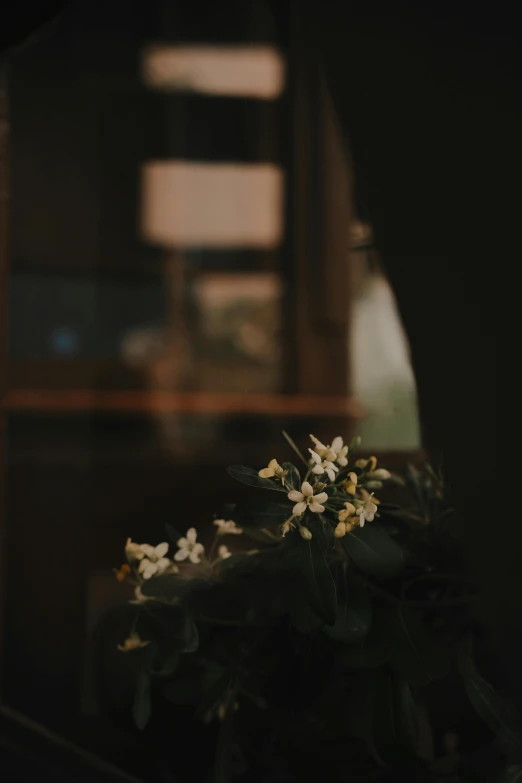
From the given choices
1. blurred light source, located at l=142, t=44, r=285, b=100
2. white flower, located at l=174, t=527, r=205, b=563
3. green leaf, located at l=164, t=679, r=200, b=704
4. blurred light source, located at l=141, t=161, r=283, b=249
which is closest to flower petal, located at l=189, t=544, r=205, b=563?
white flower, located at l=174, t=527, r=205, b=563

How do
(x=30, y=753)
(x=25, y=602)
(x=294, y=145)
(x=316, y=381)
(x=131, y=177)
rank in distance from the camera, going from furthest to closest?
(x=131, y=177)
(x=316, y=381)
(x=294, y=145)
(x=25, y=602)
(x=30, y=753)

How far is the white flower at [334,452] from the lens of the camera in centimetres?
60

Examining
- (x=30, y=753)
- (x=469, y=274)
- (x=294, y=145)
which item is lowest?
(x=30, y=753)

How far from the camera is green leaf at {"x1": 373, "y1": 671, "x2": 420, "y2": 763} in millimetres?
596

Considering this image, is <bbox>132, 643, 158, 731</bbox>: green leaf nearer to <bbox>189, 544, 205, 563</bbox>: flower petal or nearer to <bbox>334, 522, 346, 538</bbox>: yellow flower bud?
<bbox>189, 544, 205, 563</bbox>: flower petal

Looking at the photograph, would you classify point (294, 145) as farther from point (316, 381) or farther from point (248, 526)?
point (248, 526)

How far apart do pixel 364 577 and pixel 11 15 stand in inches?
23.8

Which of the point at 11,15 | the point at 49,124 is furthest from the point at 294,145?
the point at 11,15

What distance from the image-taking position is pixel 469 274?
2.02ft

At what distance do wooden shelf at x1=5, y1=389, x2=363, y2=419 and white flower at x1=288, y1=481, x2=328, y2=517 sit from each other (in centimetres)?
43

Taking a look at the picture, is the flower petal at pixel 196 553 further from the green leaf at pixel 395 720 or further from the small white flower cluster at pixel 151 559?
the green leaf at pixel 395 720

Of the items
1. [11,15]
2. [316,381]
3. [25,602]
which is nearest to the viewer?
[11,15]

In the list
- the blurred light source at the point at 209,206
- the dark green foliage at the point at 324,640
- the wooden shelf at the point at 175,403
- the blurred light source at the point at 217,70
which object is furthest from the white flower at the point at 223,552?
the blurred light source at the point at 209,206

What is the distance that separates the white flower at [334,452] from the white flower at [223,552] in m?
0.12
